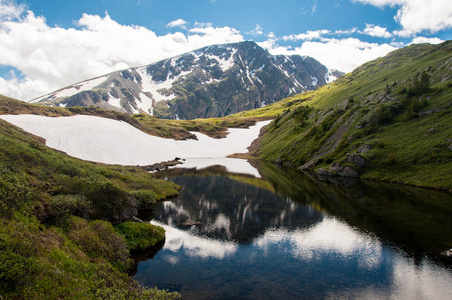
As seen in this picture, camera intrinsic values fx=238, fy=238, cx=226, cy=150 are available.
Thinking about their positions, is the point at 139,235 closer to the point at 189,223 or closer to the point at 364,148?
the point at 189,223

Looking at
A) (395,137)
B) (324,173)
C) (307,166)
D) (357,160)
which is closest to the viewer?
(395,137)

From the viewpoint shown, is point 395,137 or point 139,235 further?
point 395,137

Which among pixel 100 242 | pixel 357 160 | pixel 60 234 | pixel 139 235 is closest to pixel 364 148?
pixel 357 160

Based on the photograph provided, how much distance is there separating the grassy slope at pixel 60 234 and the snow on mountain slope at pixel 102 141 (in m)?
53.3

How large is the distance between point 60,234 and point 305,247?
23.9m

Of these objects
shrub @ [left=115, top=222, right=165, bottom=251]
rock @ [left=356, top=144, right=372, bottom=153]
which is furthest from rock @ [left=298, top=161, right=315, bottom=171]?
shrub @ [left=115, top=222, right=165, bottom=251]

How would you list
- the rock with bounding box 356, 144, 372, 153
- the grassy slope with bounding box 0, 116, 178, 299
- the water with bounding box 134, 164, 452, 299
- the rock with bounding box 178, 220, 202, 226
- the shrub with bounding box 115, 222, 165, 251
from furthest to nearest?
the rock with bounding box 356, 144, 372, 153 → the rock with bounding box 178, 220, 202, 226 → the shrub with bounding box 115, 222, 165, 251 → the water with bounding box 134, 164, 452, 299 → the grassy slope with bounding box 0, 116, 178, 299

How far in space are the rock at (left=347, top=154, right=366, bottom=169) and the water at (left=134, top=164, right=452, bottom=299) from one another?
810 inches

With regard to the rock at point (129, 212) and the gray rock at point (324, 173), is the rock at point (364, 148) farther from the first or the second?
the rock at point (129, 212)

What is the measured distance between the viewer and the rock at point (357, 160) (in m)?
69.6

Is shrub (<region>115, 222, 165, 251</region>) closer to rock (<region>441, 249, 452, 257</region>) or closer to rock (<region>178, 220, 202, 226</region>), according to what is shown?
rock (<region>178, 220, 202, 226</region>)

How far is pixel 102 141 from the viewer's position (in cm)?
9344

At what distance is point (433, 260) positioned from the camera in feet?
76.0

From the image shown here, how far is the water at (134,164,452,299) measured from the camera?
19516mm
